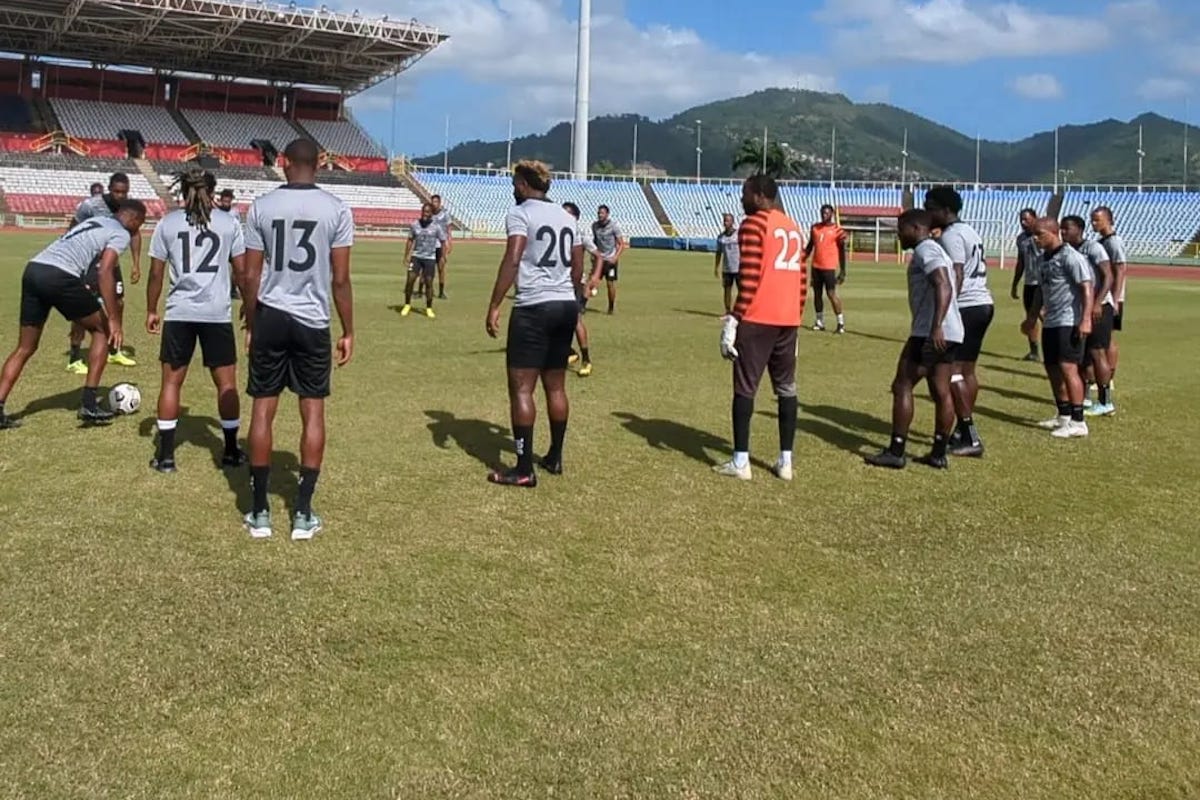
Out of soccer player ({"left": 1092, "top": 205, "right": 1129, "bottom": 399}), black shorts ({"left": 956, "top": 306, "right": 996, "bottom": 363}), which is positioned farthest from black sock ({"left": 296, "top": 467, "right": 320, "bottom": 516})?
soccer player ({"left": 1092, "top": 205, "right": 1129, "bottom": 399})

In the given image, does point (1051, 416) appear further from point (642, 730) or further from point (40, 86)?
point (40, 86)

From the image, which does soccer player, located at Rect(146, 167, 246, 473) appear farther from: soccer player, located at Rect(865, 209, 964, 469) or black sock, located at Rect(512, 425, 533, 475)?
soccer player, located at Rect(865, 209, 964, 469)

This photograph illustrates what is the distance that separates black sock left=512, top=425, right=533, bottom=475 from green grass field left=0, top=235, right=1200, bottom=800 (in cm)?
19

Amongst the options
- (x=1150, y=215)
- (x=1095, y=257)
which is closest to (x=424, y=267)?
(x=1095, y=257)

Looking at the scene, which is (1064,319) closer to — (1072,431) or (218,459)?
(1072,431)

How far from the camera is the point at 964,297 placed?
27.6 ft

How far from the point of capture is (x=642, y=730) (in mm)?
3648

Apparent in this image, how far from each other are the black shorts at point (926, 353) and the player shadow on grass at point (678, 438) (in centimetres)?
143

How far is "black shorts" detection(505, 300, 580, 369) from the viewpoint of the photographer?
6824 millimetres

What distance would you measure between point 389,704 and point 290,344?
97.8 inches

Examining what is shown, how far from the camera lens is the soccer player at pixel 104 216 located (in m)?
8.59

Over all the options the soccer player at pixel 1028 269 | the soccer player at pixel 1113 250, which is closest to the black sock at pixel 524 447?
the soccer player at pixel 1113 250

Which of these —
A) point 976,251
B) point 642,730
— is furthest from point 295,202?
point 976,251

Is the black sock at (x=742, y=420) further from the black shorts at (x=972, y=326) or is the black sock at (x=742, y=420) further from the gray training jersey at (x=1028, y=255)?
the gray training jersey at (x=1028, y=255)
